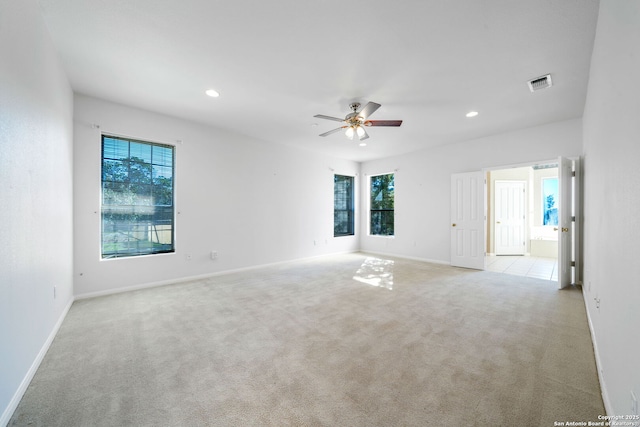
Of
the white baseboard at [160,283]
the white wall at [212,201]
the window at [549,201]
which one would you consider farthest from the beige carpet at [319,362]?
the window at [549,201]

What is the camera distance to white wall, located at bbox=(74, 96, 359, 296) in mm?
3641

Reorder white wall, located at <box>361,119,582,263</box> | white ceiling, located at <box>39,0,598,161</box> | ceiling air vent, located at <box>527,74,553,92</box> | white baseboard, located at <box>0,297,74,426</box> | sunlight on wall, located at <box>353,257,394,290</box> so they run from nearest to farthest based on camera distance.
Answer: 1. white baseboard, located at <box>0,297,74,426</box>
2. white ceiling, located at <box>39,0,598,161</box>
3. ceiling air vent, located at <box>527,74,553,92</box>
4. sunlight on wall, located at <box>353,257,394,290</box>
5. white wall, located at <box>361,119,582,263</box>

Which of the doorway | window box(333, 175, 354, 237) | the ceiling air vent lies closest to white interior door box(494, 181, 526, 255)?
the doorway

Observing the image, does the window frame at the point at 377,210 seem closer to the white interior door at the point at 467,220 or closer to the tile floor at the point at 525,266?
the white interior door at the point at 467,220

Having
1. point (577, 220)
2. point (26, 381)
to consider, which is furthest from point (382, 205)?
point (26, 381)

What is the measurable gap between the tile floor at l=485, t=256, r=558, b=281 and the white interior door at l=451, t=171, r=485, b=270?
1.56 ft

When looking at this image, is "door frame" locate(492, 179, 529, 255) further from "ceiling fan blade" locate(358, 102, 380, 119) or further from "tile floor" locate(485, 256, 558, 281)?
"ceiling fan blade" locate(358, 102, 380, 119)

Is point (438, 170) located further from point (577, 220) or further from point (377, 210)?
point (577, 220)

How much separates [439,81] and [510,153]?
302cm

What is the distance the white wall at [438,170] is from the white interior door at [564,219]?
59cm

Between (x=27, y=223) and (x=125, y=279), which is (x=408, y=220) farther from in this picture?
(x=27, y=223)

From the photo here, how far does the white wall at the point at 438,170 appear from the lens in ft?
15.0

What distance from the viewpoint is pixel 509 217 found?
24.5ft

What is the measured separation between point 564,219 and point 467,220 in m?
1.63
